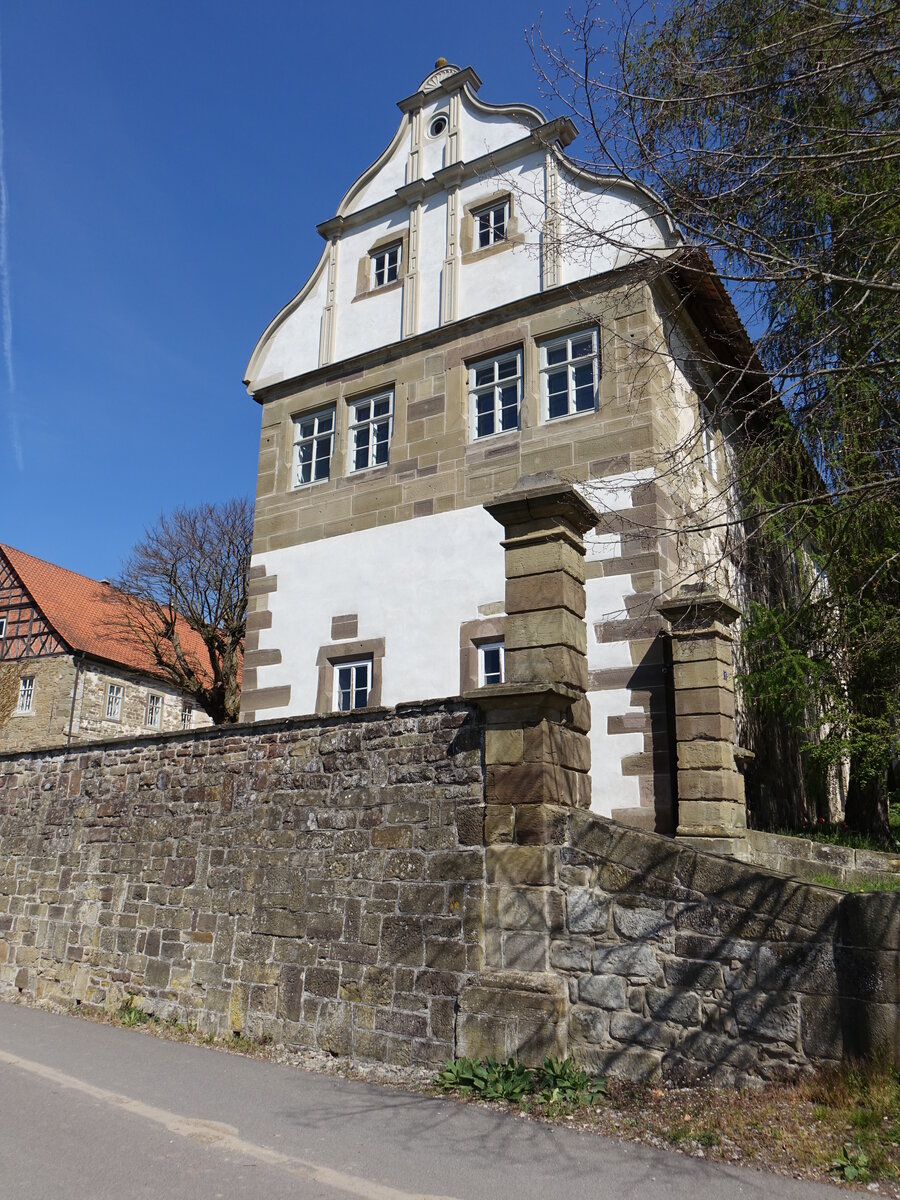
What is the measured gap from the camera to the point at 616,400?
1027cm

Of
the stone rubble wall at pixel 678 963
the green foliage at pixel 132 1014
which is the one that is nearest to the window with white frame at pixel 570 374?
the stone rubble wall at pixel 678 963

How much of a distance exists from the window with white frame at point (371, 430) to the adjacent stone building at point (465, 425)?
1.3 inches

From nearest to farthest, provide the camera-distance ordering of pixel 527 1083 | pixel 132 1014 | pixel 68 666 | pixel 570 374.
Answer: pixel 527 1083
pixel 132 1014
pixel 570 374
pixel 68 666

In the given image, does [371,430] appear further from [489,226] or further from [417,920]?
[417,920]

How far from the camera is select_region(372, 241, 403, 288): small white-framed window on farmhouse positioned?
509 inches

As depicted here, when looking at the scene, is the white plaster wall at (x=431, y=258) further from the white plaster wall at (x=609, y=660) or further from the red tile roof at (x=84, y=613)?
the red tile roof at (x=84, y=613)

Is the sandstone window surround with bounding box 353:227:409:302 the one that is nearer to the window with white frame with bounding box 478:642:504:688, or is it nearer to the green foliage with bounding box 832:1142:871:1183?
the window with white frame with bounding box 478:642:504:688

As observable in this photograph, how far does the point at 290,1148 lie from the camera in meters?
4.70

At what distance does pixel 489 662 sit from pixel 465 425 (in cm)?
306

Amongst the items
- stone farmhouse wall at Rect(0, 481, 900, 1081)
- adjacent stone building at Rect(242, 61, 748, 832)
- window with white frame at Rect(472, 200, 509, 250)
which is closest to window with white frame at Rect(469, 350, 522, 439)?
adjacent stone building at Rect(242, 61, 748, 832)

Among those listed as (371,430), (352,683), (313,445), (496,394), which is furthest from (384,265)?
(352,683)

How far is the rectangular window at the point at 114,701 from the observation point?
28.0 metres

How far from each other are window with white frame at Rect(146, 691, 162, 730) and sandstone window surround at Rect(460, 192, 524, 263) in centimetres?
2141

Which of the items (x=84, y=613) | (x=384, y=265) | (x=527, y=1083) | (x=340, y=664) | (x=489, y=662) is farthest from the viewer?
(x=84, y=613)
